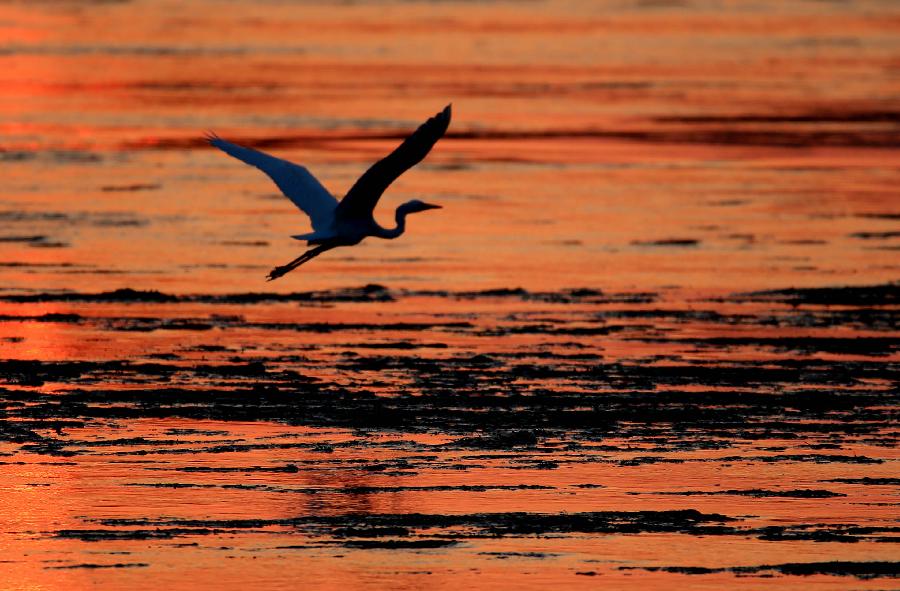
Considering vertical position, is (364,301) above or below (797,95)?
below

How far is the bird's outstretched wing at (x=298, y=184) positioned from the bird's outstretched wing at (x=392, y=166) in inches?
22.7

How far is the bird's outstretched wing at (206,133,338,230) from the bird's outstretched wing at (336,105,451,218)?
0.58m

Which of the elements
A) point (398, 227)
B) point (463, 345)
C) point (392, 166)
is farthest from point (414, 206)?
point (463, 345)

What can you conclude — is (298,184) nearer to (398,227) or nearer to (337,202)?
(337,202)

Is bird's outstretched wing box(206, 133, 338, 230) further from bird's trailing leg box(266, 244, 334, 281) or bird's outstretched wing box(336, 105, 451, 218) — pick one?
bird's outstretched wing box(336, 105, 451, 218)

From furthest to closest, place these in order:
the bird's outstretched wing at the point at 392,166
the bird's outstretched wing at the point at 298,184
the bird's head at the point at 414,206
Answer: the bird's outstretched wing at the point at 298,184
the bird's head at the point at 414,206
the bird's outstretched wing at the point at 392,166

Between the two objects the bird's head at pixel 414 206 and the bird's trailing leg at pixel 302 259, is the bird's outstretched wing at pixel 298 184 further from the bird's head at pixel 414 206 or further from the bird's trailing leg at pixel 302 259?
the bird's head at pixel 414 206

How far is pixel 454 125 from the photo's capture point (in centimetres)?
3466

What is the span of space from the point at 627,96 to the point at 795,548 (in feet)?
85.3

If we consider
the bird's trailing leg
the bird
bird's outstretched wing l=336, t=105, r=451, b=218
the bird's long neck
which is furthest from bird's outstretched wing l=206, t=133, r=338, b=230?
bird's outstretched wing l=336, t=105, r=451, b=218

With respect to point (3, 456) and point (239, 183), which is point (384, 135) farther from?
point (3, 456)

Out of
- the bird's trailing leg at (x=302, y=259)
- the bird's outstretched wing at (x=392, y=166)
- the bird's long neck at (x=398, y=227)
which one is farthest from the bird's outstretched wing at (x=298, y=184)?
the bird's outstretched wing at (x=392, y=166)

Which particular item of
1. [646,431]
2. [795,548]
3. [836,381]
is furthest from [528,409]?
[795,548]

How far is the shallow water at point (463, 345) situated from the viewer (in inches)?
506
